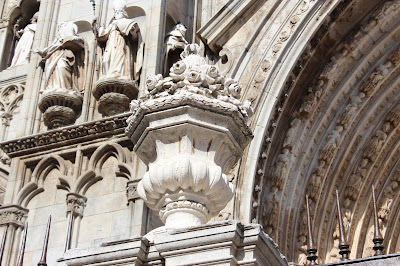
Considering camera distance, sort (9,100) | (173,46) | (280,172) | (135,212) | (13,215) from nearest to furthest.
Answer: (135,212), (13,215), (173,46), (280,172), (9,100)

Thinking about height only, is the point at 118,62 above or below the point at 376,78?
below

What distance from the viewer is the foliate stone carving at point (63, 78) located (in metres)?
8.42

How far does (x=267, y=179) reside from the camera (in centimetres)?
889

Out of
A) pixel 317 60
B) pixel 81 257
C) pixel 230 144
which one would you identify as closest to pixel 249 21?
pixel 317 60

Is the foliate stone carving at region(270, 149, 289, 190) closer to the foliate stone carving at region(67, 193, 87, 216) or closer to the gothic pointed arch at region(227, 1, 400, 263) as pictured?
the gothic pointed arch at region(227, 1, 400, 263)

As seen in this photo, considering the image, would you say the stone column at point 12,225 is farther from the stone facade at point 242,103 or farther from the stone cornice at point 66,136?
the stone cornice at point 66,136

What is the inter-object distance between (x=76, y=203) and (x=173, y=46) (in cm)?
194

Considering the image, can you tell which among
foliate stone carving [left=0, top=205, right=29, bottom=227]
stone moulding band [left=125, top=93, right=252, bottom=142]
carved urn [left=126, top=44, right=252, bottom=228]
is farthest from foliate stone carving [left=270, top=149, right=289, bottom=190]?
stone moulding band [left=125, top=93, right=252, bottom=142]

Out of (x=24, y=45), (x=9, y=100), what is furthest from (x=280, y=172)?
(x=24, y=45)

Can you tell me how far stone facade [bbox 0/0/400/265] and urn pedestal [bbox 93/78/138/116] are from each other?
0.01 meters

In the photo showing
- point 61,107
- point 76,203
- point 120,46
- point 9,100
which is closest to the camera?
point 76,203

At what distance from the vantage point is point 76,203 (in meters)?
7.86

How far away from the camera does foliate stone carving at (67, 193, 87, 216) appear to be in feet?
25.7

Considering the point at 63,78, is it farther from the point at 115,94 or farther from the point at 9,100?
the point at 9,100
